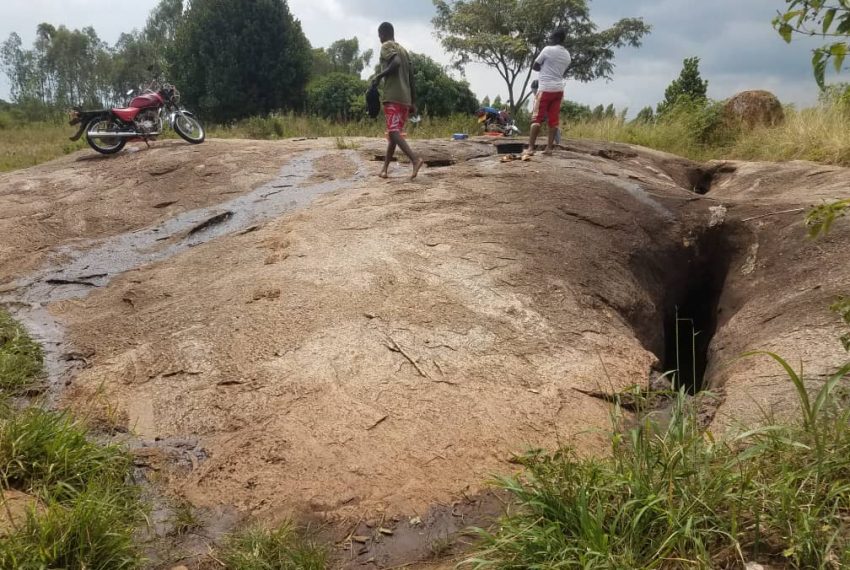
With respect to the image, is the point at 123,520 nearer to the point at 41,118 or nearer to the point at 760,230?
the point at 760,230

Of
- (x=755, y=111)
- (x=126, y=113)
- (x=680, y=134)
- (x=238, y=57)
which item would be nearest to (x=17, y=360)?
(x=126, y=113)

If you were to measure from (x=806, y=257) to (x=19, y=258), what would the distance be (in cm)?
612

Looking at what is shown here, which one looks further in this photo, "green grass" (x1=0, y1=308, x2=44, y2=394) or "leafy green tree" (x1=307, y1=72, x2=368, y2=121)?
"leafy green tree" (x1=307, y1=72, x2=368, y2=121)

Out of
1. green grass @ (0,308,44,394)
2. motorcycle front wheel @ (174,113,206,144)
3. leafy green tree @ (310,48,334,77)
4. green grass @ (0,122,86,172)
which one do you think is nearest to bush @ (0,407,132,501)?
green grass @ (0,308,44,394)

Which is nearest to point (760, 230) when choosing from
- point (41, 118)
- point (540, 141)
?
point (540, 141)

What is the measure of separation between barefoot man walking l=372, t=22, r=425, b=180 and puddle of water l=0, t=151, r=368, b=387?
30.1 inches

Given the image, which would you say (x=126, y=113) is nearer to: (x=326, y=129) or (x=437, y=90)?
(x=326, y=129)

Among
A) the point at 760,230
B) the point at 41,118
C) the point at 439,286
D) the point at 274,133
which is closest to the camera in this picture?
the point at 439,286

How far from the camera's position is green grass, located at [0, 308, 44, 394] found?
3443 mm

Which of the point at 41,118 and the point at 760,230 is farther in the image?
the point at 41,118

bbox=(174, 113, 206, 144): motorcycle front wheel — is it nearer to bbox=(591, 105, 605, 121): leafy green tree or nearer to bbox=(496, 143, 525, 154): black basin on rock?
bbox=(496, 143, 525, 154): black basin on rock

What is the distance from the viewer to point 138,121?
28.0ft

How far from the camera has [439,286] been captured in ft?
13.8

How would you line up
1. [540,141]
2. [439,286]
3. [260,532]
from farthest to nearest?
[540,141] → [439,286] → [260,532]
